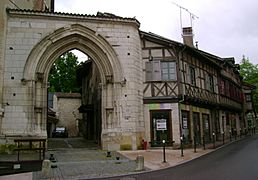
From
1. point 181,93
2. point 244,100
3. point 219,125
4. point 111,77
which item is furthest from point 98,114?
point 244,100

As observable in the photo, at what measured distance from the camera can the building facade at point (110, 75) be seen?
13109 millimetres

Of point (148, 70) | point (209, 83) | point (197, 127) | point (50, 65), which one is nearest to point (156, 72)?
point (148, 70)

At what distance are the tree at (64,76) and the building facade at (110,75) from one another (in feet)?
75.0

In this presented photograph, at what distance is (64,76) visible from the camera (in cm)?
3962

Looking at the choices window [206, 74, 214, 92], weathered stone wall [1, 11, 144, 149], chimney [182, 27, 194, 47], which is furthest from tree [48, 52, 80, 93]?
weathered stone wall [1, 11, 144, 149]

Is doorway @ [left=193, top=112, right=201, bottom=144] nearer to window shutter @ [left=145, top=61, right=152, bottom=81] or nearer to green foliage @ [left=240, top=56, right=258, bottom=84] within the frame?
window shutter @ [left=145, top=61, right=152, bottom=81]

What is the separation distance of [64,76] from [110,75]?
26.4m

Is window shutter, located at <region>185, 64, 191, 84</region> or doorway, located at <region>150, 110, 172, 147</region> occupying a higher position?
window shutter, located at <region>185, 64, 191, 84</region>

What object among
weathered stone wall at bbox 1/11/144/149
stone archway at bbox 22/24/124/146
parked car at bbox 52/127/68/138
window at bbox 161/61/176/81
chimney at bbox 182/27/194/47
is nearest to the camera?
weathered stone wall at bbox 1/11/144/149

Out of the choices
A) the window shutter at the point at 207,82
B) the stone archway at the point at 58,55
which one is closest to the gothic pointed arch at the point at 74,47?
the stone archway at the point at 58,55

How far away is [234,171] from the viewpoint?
8.10m

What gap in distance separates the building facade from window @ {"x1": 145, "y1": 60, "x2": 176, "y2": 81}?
0.05 metres

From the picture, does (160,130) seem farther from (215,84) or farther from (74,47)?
(215,84)

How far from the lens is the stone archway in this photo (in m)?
13.3
